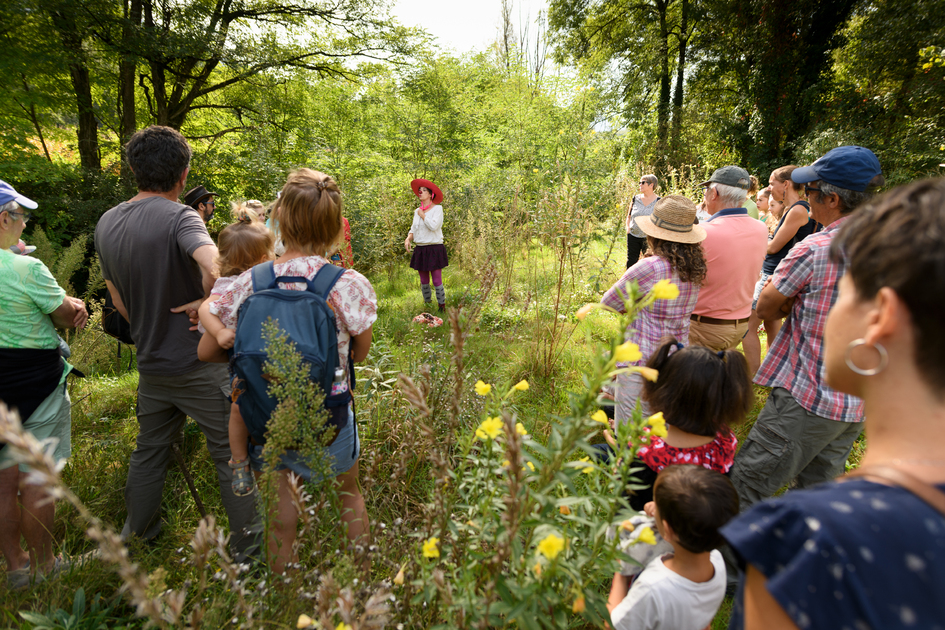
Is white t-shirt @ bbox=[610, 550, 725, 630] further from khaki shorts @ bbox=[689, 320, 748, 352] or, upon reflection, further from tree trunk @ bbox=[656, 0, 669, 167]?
tree trunk @ bbox=[656, 0, 669, 167]

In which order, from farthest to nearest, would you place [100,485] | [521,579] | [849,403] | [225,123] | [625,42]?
[625,42], [225,123], [100,485], [849,403], [521,579]

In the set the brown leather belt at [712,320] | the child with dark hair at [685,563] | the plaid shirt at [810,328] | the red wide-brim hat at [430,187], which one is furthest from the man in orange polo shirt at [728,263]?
the red wide-brim hat at [430,187]

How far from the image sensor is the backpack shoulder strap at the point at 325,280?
5.44ft

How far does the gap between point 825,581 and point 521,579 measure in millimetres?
590

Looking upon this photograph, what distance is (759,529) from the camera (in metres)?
0.69

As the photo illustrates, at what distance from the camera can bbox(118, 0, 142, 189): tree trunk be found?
6.61 metres

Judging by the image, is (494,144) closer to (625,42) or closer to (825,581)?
(625,42)

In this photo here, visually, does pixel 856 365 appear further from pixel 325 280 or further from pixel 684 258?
pixel 684 258

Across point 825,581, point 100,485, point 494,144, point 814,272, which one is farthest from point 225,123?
point 825,581

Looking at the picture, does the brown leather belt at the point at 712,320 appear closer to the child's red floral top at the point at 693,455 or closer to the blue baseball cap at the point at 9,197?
the child's red floral top at the point at 693,455

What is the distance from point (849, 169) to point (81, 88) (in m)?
9.88

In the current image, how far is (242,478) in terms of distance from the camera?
176 centimetres

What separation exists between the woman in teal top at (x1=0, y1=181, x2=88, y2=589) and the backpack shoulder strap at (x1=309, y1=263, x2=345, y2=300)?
1.21 m

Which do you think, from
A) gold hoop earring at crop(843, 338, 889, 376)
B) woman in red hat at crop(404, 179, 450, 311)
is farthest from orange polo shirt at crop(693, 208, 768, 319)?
woman in red hat at crop(404, 179, 450, 311)
